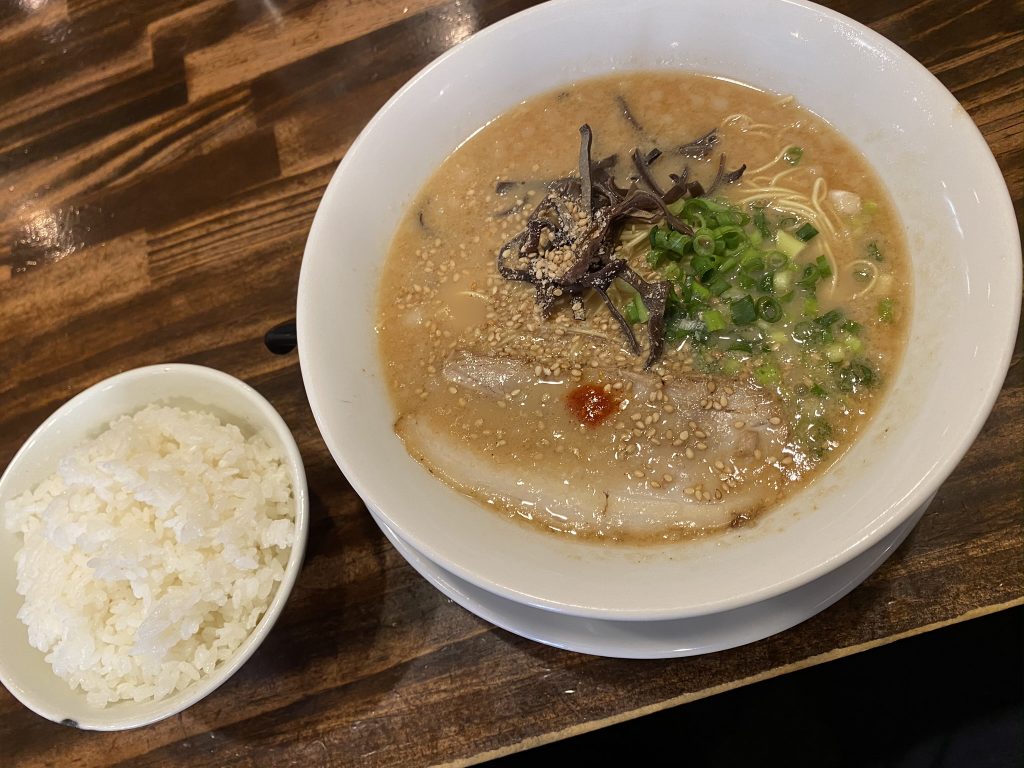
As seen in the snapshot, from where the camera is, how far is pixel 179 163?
2619mm

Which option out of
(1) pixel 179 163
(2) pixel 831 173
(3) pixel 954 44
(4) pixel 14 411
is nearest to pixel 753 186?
(2) pixel 831 173

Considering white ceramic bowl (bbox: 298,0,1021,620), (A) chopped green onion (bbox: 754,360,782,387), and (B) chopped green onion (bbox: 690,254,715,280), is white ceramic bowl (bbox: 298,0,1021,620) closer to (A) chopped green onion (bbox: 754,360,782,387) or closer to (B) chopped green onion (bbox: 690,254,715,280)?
(A) chopped green onion (bbox: 754,360,782,387)

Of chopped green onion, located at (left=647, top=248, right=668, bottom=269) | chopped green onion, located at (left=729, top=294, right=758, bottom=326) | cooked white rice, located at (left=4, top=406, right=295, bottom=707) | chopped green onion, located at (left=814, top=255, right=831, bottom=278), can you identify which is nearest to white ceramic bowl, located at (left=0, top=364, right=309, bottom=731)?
cooked white rice, located at (left=4, top=406, right=295, bottom=707)

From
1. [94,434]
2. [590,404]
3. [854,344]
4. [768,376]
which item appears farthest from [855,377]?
[94,434]

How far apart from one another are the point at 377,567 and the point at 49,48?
2688 millimetres

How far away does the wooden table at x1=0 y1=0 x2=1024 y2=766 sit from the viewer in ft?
5.64

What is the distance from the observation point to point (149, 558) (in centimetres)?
181

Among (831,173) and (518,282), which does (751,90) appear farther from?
(518,282)

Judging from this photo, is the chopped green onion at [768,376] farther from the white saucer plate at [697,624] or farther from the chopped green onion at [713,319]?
the white saucer plate at [697,624]

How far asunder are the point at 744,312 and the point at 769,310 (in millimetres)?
79

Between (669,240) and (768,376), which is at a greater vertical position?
(669,240)

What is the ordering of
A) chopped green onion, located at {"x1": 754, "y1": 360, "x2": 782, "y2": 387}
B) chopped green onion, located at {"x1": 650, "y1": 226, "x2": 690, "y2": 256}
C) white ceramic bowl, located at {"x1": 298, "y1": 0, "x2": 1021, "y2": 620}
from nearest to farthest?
white ceramic bowl, located at {"x1": 298, "y1": 0, "x2": 1021, "y2": 620} → chopped green onion, located at {"x1": 754, "y1": 360, "x2": 782, "y2": 387} → chopped green onion, located at {"x1": 650, "y1": 226, "x2": 690, "y2": 256}

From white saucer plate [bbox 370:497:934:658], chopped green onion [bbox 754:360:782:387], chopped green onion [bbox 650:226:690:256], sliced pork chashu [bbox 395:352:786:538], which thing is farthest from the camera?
chopped green onion [bbox 650:226:690:256]

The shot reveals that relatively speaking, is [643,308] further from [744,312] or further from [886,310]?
[886,310]
